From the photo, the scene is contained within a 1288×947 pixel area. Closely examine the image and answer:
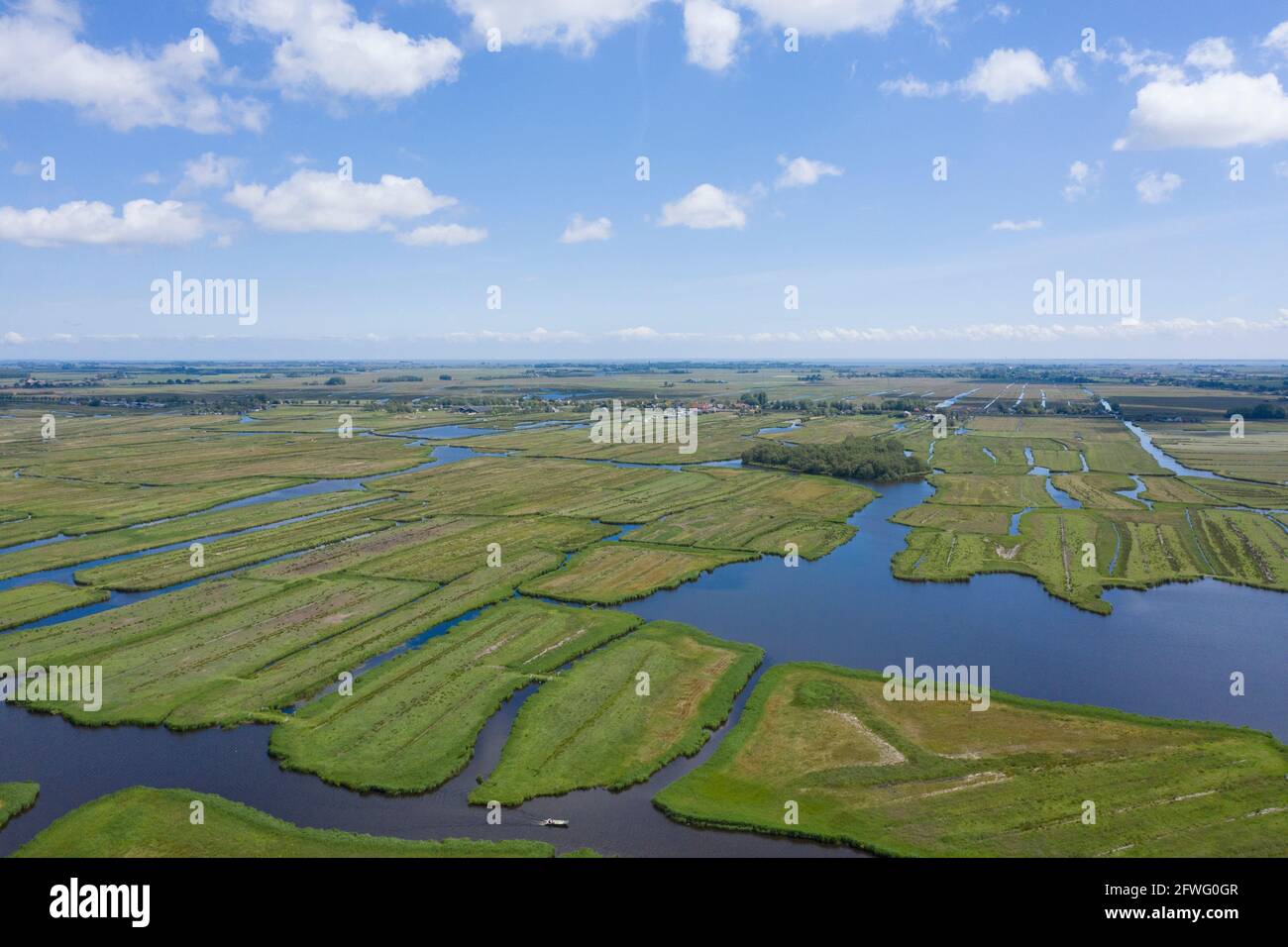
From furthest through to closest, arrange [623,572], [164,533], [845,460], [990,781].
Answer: [845,460]
[164,533]
[623,572]
[990,781]

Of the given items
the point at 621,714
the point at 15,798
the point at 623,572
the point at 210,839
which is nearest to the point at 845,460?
the point at 623,572

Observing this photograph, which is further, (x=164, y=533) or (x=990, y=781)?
(x=164, y=533)

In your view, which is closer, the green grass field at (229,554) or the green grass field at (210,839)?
the green grass field at (210,839)

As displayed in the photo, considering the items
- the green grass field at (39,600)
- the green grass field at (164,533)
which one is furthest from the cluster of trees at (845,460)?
the green grass field at (39,600)

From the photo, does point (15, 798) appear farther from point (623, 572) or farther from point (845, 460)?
point (845, 460)

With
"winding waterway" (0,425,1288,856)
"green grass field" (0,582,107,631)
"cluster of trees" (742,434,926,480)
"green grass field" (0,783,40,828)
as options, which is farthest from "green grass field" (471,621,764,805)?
"cluster of trees" (742,434,926,480)

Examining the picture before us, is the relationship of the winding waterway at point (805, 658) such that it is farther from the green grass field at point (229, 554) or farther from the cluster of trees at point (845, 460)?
the cluster of trees at point (845, 460)

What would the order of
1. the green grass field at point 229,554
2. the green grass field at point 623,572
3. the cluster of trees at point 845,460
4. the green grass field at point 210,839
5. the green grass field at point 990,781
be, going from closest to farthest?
the green grass field at point 210,839, the green grass field at point 990,781, the green grass field at point 623,572, the green grass field at point 229,554, the cluster of trees at point 845,460
